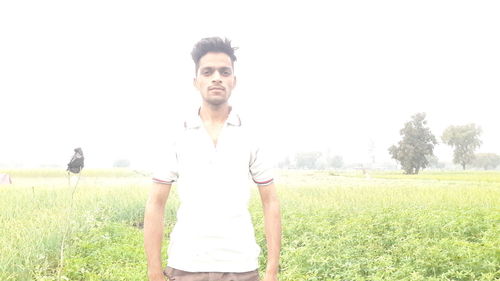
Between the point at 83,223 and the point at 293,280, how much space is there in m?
6.57

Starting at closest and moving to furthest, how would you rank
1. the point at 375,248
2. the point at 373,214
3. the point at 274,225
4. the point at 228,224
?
the point at 228,224
the point at 274,225
the point at 375,248
the point at 373,214

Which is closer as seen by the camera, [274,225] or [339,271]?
[274,225]

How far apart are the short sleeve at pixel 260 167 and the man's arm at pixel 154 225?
19.7 inches

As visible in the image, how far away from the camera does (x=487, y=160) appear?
125 m

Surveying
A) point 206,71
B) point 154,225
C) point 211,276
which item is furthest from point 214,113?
point 211,276

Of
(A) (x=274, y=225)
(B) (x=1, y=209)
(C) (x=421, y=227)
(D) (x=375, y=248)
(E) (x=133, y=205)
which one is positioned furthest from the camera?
(E) (x=133, y=205)

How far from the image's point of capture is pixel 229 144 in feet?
8.47

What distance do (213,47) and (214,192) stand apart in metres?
0.87

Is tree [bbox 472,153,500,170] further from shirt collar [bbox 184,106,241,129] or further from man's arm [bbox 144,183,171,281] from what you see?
man's arm [bbox 144,183,171,281]

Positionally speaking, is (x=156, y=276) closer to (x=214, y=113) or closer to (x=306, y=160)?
(x=214, y=113)

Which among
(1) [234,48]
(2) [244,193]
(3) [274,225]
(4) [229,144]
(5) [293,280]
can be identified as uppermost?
(1) [234,48]

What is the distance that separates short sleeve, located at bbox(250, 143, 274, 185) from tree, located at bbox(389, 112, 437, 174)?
61.4 m

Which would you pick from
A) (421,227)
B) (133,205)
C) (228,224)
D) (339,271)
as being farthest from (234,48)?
(133,205)

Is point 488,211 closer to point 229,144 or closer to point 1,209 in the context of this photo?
point 229,144
